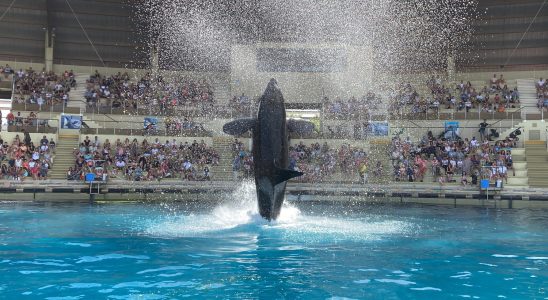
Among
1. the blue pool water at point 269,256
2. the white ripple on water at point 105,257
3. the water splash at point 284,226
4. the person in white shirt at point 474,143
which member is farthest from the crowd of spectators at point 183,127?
the white ripple on water at point 105,257

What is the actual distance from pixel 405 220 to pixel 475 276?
875cm

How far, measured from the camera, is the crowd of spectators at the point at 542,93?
3743 centimetres

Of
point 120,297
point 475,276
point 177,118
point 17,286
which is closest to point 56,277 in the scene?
point 17,286

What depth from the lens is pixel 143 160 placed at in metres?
31.0

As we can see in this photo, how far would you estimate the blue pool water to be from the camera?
30.4 feet

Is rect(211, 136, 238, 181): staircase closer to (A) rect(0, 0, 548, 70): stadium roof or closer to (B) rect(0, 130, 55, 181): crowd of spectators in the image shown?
(B) rect(0, 130, 55, 181): crowd of spectators

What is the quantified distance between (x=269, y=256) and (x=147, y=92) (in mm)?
30622

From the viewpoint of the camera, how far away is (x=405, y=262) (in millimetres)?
11664

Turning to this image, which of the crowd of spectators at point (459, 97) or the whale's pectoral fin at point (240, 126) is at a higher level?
the crowd of spectators at point (459, 97)

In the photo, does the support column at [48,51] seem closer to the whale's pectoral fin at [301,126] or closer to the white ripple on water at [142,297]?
the whale's pectoral fin at [301,126]

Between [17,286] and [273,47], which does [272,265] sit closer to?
[17,286]

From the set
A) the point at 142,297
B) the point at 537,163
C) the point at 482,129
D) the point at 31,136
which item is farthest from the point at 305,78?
the point at 142,297

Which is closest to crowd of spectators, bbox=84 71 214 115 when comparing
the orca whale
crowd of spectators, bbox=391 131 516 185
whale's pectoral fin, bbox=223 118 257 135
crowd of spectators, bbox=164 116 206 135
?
crowd of spectators, bbox=164 116 206 135

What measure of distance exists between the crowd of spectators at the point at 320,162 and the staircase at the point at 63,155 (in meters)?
9.59
